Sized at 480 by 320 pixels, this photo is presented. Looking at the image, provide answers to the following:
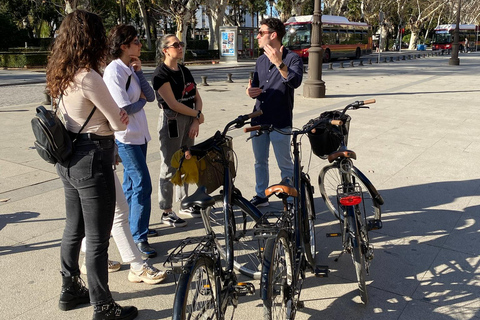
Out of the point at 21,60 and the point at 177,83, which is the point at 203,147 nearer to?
the point at 177,83

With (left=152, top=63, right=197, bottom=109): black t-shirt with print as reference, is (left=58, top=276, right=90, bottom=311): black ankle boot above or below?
below

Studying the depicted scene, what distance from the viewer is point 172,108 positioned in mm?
4156

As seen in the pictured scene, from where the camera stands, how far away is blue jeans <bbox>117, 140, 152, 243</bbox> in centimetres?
378

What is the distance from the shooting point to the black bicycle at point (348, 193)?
3.12 m

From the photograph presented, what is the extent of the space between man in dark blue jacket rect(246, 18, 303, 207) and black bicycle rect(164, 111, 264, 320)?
49.8 inches

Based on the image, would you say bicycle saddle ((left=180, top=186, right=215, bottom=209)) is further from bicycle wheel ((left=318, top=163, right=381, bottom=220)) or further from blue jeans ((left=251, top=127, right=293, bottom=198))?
blue jeans ((left=251, top=127, right=293, bottom=198))

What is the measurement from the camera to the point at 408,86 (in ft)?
53.5

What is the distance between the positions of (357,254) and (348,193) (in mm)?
420

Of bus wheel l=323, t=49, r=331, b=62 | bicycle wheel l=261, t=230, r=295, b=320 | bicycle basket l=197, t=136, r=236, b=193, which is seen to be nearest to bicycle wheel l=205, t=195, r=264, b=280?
bicycle basket l=197, t=136, r=236, b=193

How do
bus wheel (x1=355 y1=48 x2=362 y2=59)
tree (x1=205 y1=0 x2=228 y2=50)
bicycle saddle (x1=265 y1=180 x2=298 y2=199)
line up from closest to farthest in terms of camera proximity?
bicycle saddle (x1=265 y1=180 x2=298 y2=199), tree (x1=205 y1=0 x2=228 y2=50), bus wheel (x1=355 y1=48 x2=362 y2=59)

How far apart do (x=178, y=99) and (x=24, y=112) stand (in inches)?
331

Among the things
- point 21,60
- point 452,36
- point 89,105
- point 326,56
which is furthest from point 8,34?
point 452,36

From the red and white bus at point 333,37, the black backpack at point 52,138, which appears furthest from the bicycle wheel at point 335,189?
the red and white bus at point 333,37

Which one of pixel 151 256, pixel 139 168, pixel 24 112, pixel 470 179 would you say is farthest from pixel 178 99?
pixel 24 112
